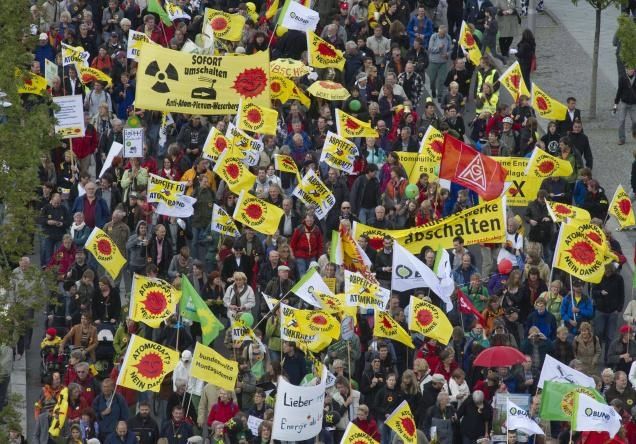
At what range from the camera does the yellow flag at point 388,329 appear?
2958cm

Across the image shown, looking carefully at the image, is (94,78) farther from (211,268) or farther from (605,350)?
(605,350)

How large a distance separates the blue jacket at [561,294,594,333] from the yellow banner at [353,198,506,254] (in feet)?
4.60

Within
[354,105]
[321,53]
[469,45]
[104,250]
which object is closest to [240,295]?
[104,250]

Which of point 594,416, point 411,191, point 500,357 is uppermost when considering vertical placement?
point 594,416

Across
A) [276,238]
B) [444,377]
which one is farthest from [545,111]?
[444,377]

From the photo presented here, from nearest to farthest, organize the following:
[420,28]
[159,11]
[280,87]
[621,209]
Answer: [621,209] < [280,87] < [159,11] < [420,28]

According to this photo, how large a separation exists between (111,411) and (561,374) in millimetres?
5553

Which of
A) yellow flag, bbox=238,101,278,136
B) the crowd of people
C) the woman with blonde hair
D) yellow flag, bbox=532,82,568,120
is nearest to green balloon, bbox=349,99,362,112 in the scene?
the crowd of people

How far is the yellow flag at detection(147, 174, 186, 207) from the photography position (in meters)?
32.9

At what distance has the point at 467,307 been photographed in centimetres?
3039

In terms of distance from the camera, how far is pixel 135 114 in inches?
1443

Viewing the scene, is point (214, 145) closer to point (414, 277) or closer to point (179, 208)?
point (179, 208)

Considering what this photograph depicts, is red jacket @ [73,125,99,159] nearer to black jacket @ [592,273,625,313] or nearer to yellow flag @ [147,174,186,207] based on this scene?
yellow flag @ [147,174,186,207]

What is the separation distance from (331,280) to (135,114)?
22.6ft
